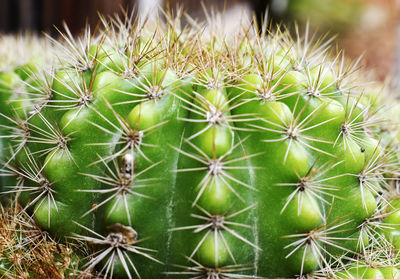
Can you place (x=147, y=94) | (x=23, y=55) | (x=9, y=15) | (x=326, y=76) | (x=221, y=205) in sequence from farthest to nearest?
1. (x=9, y=15)
2. (x=23, y=55)
3. (x=326, y=76)
4. (x=147, y=94)
5. (x=221, y=205)

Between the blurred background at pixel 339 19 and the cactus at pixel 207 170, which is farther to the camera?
the blurred background at pixel 339 19

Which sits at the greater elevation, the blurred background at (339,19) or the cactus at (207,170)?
the blurred background at (339,19)

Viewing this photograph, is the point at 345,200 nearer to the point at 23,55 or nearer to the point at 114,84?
the point at 114,84

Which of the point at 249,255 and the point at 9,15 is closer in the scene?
the point at 249,255

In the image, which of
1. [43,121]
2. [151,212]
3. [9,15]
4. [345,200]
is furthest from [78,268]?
[9,15]

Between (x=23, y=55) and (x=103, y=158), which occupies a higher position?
(x=23, y=55)

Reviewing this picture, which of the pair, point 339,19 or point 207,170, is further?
point 339,19

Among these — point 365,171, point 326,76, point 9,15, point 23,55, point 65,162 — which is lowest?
point 65,162

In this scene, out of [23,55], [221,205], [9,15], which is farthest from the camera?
[9,15]

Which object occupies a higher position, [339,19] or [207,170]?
[339,19]
